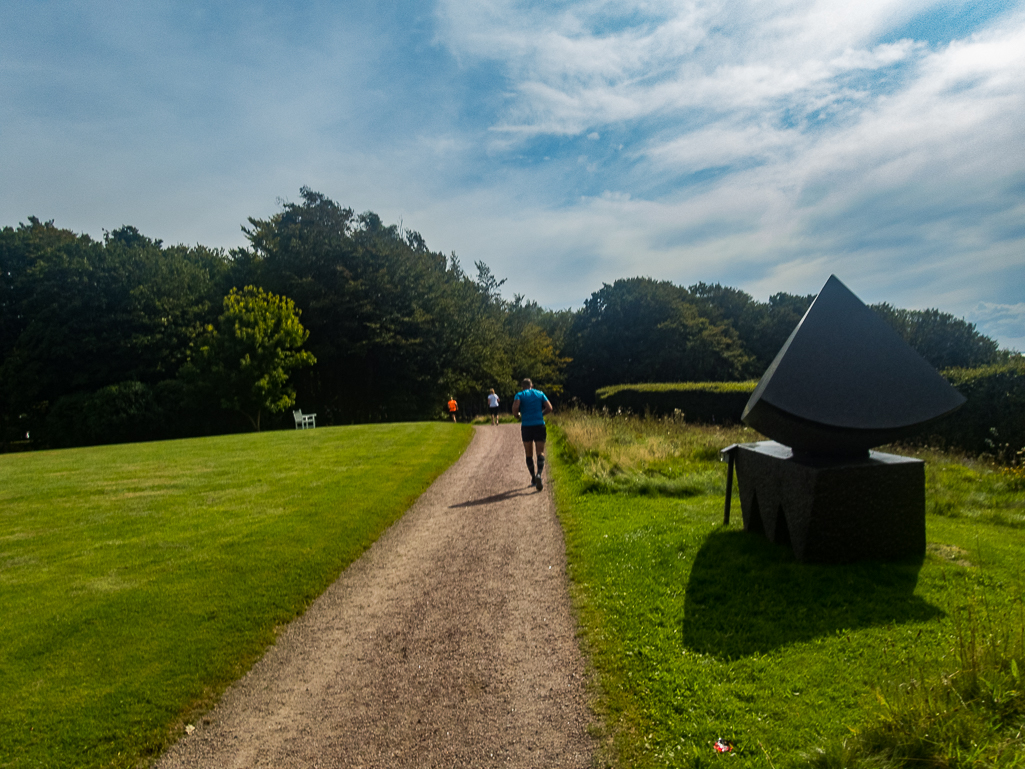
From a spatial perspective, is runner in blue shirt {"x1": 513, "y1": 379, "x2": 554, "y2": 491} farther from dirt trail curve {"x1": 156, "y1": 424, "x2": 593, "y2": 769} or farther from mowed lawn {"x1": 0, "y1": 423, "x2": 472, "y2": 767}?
dirt trail curve {"x1": 156, "y1": 424, "x2": 593, "y2": 769}

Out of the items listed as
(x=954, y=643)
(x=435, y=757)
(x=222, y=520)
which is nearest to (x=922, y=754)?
(x=954, y=643)

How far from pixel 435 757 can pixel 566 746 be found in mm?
861

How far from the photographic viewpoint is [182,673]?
469 cm

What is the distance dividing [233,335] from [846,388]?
32.8m

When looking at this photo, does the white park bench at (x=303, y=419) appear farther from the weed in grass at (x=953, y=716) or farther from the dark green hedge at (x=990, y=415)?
the weed in grass at (x=953, y=716)

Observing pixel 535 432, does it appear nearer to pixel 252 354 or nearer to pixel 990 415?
pixel 990 415

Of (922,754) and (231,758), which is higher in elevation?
(922,754)

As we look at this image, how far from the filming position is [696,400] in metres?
24.6

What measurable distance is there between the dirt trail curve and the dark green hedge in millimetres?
12369

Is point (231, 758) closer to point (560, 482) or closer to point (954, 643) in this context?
point (954, 643)

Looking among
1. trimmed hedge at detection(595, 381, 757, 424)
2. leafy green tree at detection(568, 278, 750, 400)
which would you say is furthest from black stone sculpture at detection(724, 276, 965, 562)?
leafy green tree at detection(568, 278, 750, 400)

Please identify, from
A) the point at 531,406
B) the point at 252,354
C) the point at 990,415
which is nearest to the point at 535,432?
the point at 531,406

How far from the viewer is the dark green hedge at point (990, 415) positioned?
13.4 meters

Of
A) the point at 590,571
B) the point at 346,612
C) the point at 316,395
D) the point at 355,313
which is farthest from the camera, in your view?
the point at 316,395
